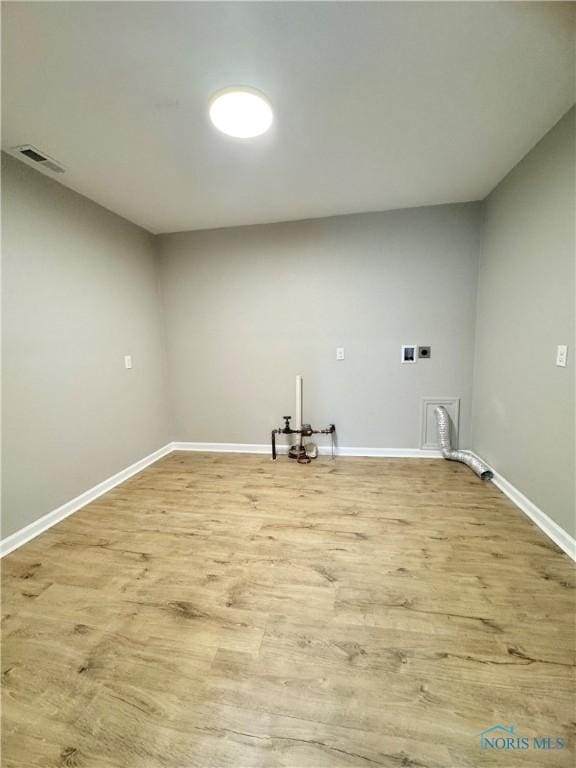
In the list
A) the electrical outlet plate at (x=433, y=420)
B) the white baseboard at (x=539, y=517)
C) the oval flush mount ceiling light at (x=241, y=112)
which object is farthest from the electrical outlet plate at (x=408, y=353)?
the oval flush mount ceiling light at (x=241, y=112)

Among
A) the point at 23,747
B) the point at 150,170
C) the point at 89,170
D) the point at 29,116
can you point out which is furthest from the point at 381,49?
the point at 23,747

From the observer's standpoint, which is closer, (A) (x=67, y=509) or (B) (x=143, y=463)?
(A) (x=67, y=509)

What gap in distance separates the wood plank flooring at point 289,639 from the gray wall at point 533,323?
1.26ft

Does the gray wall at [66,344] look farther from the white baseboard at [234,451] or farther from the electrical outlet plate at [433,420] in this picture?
the electrical outlet plate at [433,420]

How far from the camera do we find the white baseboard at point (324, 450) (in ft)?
9.95

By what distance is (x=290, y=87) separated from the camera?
140 cm

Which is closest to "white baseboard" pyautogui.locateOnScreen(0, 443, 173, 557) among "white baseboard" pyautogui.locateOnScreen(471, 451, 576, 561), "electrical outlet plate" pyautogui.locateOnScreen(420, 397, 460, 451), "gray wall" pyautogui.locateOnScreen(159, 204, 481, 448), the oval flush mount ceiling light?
"gray wall" pyautogui.locateOnScreen(159, 204, 481, 448)

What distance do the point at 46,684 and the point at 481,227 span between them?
395 cm

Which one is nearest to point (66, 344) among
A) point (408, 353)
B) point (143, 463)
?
point (143, 463)

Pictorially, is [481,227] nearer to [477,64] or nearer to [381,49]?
[477,64]

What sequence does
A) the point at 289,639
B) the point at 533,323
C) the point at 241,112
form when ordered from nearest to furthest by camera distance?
1. the point at 289,639
2. the point at 241,112
3. the point at 533,323

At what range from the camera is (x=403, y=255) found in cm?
281
